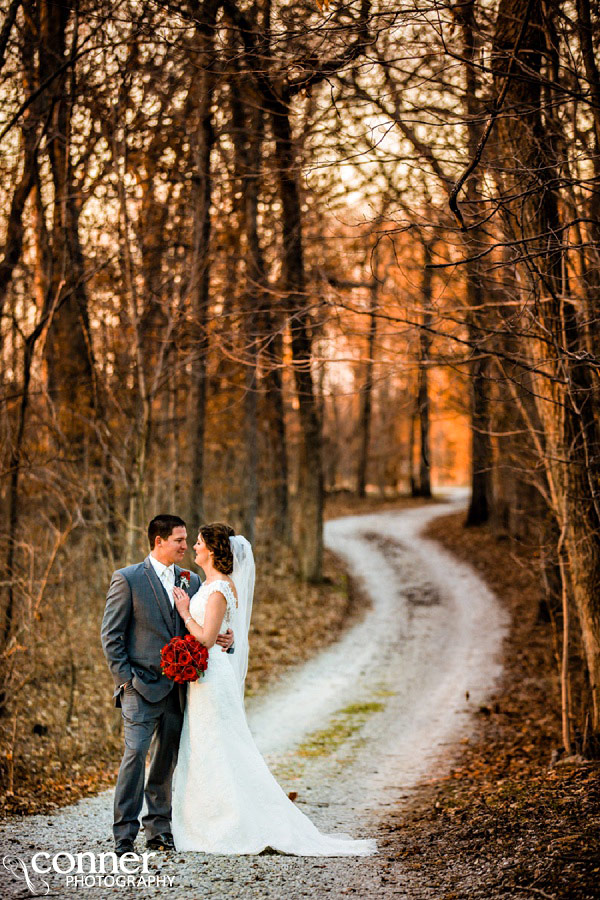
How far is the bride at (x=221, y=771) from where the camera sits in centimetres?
554

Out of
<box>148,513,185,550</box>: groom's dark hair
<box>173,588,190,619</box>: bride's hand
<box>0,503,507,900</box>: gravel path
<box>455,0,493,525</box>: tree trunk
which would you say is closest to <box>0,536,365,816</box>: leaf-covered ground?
<box>0,503,507,900</box>: gravel path

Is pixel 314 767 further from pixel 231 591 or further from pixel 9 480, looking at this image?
pixel 9 480

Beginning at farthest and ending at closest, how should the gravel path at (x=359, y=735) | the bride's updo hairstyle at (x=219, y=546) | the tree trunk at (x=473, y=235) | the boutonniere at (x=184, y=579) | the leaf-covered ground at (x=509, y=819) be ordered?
1. the tree trunk at (x=473, y=235)
2. the boutonniere at (x=184, y=579)
3. the bride's updo hairstyle at (x=219, y=546)
4. the gravel path at (x=359, y=735)
5. the leaf-covered ground at (x=509, y=819)

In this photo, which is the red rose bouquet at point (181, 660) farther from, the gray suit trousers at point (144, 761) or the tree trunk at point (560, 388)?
the tree trunk at point (560, 388)

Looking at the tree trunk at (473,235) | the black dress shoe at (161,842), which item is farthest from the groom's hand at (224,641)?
the tree trunk at (473,235)

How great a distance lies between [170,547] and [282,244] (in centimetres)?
1354

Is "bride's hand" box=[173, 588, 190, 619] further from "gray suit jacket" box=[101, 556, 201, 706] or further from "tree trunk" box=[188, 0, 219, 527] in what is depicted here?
"tree trunk" box=[188, 0, 219, 527]

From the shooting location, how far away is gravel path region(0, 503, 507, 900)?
5.02 metres

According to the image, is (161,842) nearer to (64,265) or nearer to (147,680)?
A: (147,680)

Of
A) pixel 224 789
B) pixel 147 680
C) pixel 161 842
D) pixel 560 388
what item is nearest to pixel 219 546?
pixel 147 680

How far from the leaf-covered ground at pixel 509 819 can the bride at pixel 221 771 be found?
26.5 inches

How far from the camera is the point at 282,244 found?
60.0 feet

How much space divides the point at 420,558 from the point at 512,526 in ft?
9.24

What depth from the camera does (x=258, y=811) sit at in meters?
5.61
